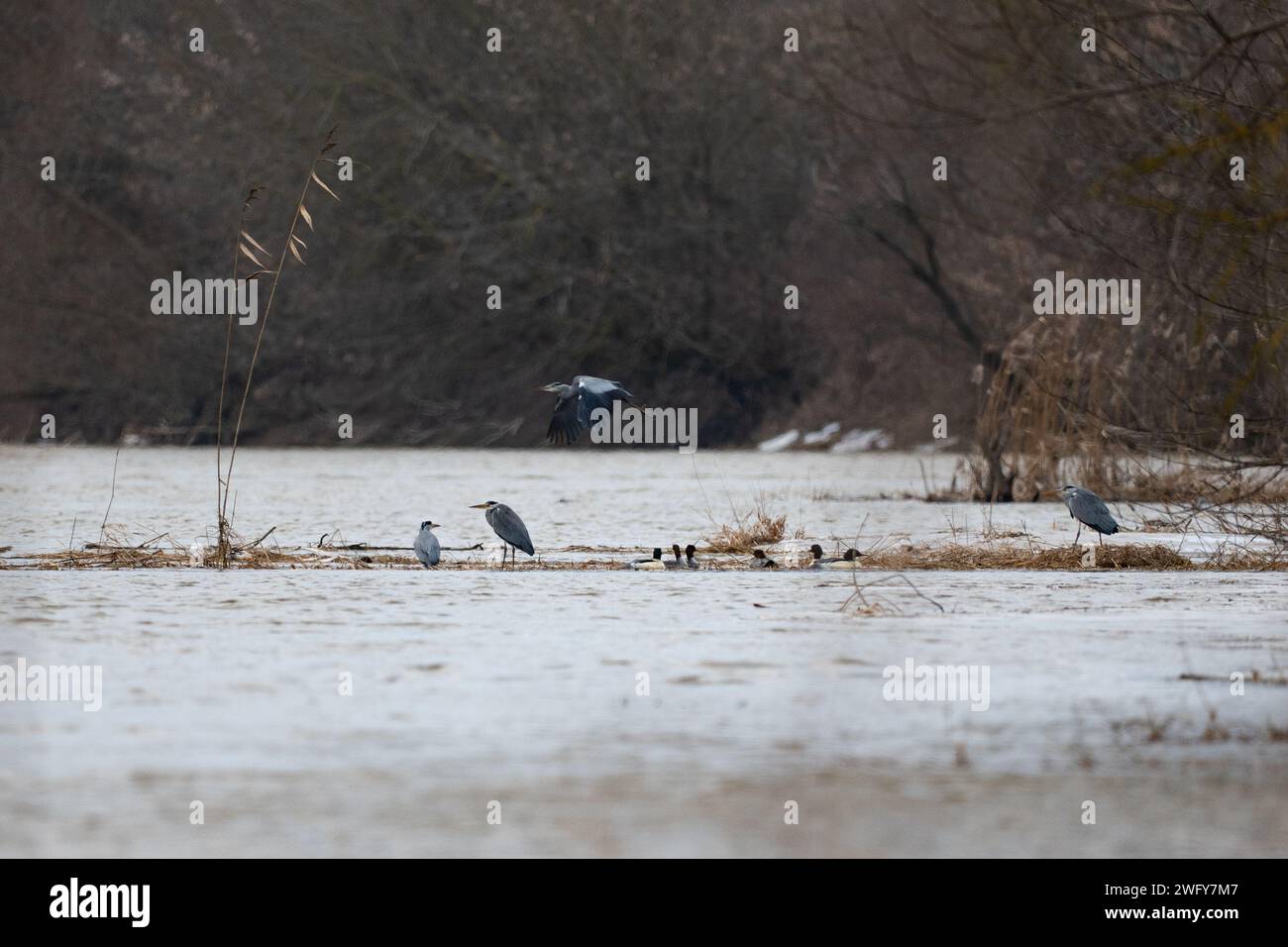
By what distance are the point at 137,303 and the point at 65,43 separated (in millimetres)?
5356

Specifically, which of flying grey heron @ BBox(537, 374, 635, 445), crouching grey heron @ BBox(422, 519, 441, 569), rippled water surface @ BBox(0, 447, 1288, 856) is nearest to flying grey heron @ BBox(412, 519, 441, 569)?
crouching grey heron @ BBox(422, 519, 441, 569)

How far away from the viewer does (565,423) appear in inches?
571

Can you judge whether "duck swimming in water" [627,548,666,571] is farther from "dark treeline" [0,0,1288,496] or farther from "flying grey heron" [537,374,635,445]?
"dark treeline" [0,0,1288,496]

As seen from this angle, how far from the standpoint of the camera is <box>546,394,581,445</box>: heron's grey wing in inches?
568

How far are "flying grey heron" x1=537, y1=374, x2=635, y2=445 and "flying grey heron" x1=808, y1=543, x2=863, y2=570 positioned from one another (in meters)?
1.92

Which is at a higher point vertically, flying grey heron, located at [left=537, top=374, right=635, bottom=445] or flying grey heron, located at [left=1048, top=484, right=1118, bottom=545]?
flying grey heron, located at [left=537, top=374, right=635, bottom=445]

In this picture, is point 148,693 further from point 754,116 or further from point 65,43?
point 65,43

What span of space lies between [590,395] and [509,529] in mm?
2182

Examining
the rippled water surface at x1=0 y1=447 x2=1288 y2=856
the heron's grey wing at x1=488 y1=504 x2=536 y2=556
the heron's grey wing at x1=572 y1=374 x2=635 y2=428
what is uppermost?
the heron's grey wing at x1=572 y1=374 x2=635 y2=428

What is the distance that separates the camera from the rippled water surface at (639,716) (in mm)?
5277

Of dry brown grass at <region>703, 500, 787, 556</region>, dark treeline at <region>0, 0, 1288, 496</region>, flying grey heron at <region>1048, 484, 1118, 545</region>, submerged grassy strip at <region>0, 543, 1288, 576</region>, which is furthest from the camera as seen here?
dark treeline at <region>0, 0, 1288, 496</region>

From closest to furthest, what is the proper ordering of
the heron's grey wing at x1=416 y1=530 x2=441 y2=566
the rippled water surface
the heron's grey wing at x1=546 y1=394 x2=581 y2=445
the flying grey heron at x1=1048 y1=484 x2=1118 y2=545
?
1. the rippled water surface
2. the heron's grey wing at x1=416 y1=530 x2=441 y2=566
3. the flying grey heron at x1=1048 y1=484 x2=1118 y2=545
4. the heron's grey wing at x1=546 y1=394 x2=581 y2=445

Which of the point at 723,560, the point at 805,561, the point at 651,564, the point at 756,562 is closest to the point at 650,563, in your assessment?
the point at 651,564

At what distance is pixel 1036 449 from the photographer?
18.7 m
